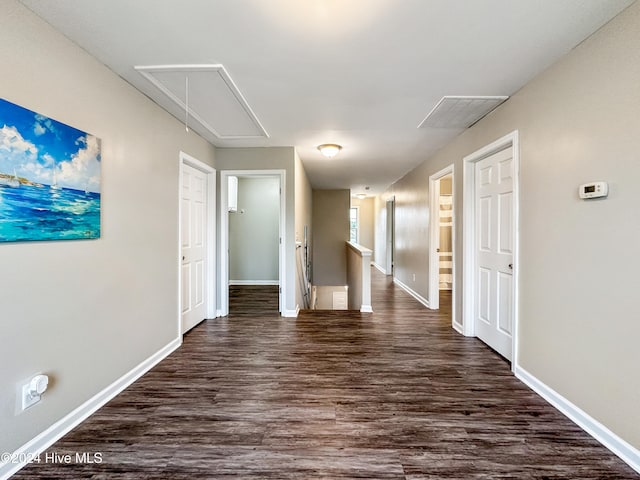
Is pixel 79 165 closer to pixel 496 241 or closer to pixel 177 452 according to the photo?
pixel 177 452

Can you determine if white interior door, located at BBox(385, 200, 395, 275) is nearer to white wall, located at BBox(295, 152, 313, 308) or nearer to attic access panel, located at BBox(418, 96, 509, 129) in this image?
white wall, located at BBox(295, 152, 313, 308)

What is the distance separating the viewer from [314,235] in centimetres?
887

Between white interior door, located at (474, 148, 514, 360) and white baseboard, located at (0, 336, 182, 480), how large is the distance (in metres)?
3.31

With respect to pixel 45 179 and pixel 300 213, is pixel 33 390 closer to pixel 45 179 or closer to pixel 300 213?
pixel 45 179

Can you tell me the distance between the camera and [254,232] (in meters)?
7.02

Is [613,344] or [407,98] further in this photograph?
[407,98]

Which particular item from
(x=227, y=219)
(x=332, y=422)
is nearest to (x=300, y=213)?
(x=227, y=219)

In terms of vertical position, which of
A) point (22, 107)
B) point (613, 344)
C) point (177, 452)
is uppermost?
point (22, 107)

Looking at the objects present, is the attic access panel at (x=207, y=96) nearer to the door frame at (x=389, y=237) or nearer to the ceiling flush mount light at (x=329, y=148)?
the ceiling flush mount light at (x=329, y=148)

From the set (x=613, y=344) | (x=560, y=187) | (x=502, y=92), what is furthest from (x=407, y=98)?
(x=613, y=344)

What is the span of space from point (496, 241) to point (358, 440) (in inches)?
91.3

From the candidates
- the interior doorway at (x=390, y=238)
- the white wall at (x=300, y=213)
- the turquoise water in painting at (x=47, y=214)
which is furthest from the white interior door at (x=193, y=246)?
the interior doorway at (x=390, y=238)

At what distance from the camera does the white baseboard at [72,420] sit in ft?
5.01

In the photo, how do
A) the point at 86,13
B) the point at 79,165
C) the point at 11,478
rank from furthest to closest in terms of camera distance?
the point at 79,165
the point at 86,13
the point at 11,478
